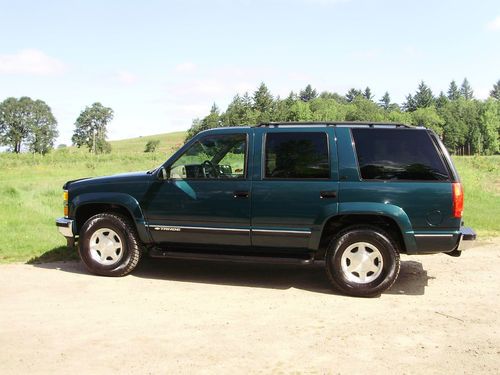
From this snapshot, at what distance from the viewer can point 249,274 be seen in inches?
267

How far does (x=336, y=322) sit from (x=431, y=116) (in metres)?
117

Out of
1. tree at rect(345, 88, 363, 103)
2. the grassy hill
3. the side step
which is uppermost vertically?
tree at rect(345, 88, 363, 103)

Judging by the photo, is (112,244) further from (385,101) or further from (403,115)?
(385,101)

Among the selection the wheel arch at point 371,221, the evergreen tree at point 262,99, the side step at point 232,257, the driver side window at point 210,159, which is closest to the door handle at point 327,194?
the wheel arch at point 371,221

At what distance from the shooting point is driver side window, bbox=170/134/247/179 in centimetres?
625

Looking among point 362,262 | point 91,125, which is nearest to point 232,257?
point 362,262

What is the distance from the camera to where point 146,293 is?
578cm

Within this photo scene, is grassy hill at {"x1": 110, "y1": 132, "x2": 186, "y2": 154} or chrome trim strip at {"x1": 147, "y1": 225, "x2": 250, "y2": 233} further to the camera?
grassy hill at {"x1": 110, "y1": 132, "x2": 186, "y2": 154}

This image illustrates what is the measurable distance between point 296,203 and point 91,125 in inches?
5002

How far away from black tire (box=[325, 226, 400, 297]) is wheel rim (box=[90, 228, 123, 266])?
9.14 feet

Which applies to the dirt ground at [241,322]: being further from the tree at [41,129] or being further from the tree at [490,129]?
the tree at [41,129]

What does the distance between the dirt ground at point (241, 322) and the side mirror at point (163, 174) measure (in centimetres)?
132

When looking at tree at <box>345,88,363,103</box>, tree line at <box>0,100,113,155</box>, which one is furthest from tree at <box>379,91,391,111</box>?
tree line at <box>0,100,113,155</box>

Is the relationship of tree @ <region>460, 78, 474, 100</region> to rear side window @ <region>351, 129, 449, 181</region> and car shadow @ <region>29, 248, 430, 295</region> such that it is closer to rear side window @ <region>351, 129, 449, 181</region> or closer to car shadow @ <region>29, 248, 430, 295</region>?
car shadow @ <region>29, 248, 430, 295</region>
